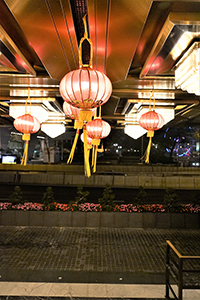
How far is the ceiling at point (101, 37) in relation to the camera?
7.96 feet

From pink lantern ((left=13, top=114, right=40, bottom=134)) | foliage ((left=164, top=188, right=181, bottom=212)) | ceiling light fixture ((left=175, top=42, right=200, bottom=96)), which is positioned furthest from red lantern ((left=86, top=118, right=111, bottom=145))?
foliage ((left=164, top=188, right=181, bottom=212))

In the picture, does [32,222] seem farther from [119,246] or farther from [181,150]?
[181,150]

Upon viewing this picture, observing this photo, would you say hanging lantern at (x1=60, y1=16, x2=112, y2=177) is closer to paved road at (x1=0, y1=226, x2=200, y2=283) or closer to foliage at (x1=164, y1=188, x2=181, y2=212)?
paved road at (x1=0, y1=226, x2=200, y2=283)

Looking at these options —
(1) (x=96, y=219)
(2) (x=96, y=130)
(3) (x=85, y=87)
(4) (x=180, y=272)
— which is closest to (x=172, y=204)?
(1) (x=96, y=219)

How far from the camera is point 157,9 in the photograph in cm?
262

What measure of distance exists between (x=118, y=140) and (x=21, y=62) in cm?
912

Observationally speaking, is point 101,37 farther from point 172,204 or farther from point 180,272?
point 172,204

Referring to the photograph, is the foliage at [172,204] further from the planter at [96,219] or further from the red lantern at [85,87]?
the red lantern at [85,87]

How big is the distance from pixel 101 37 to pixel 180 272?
9.52 ft

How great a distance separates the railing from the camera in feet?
8.05

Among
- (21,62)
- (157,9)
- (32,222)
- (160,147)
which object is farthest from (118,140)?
(157,9)

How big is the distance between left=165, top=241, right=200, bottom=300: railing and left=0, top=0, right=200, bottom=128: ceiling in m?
2.59

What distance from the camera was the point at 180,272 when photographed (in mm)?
2523

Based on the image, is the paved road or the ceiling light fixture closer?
the ceiling light fixture
